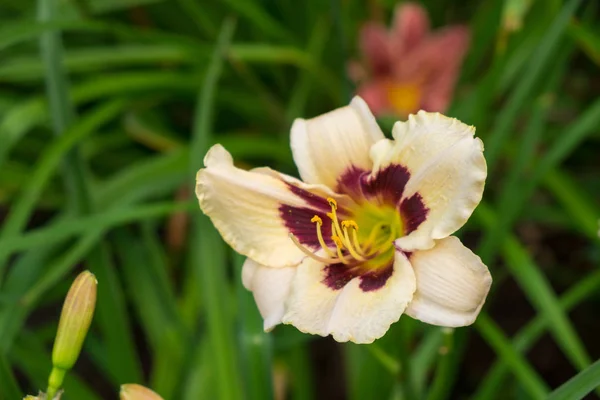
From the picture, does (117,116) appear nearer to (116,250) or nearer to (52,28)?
(116,250)

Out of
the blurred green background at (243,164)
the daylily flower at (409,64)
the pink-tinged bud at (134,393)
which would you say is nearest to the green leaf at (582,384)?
the blurred green background at (243,164)

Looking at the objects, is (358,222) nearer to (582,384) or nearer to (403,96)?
(582,384)

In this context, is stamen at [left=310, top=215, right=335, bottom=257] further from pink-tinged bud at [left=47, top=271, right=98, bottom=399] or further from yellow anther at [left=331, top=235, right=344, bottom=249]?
pink-tinged bud at [left=47, top=271, right=98, bottom=399]

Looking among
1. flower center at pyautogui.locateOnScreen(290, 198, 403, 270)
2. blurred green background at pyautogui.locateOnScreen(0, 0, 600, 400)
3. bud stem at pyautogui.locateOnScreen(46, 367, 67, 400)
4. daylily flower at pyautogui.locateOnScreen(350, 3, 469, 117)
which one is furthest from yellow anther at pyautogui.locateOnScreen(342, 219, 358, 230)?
daylily flower at pyautogui.locateOnScreen(350, 3, 469, 117)

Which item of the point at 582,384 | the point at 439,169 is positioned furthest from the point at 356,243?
the point at 582,384

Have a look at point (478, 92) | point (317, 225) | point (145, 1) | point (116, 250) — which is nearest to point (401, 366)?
point (317, 225)

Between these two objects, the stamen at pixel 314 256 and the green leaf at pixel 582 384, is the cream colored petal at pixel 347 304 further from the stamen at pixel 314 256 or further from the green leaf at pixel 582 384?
the green leaf at pixel 582 384
